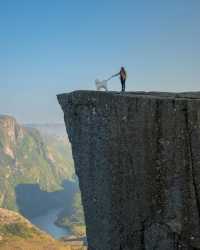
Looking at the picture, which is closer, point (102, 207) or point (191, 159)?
point (191, 159)

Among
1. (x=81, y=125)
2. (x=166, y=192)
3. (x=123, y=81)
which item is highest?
(x=123, y=81)

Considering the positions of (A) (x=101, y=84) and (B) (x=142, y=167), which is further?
(A) (x=101, y=84)

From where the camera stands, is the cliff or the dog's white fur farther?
the dog's white fur

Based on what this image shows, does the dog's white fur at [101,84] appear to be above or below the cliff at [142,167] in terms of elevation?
above

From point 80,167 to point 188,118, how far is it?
4.14 m

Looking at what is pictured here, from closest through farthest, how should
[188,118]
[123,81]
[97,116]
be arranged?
[188,118] → [97,116] → [123,81]

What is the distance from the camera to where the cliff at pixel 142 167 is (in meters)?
13.5

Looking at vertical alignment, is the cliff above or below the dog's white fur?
below

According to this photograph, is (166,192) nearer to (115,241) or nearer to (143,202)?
(143,202)

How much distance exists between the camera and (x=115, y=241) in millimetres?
14680

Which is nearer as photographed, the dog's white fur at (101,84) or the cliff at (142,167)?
the cliff at (142,167)

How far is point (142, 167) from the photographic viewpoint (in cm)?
1388

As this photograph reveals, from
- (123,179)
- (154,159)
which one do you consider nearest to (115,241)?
(123,179)

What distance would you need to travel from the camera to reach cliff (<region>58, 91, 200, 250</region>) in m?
13.5
